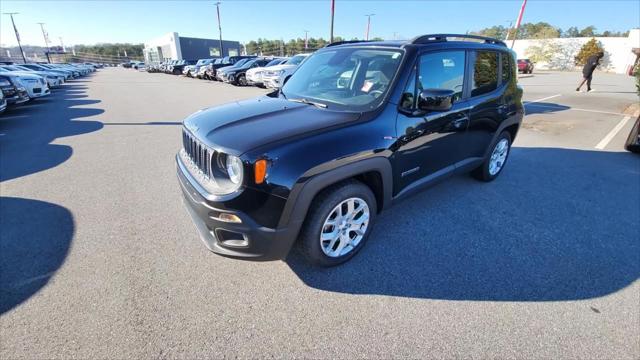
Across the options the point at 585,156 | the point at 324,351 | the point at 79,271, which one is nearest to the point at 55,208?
the point at 79,271

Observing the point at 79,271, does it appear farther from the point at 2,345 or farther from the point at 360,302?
the point at 360,302

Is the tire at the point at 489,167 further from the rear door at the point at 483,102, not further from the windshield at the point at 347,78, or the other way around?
the windshield at the point at 347,78

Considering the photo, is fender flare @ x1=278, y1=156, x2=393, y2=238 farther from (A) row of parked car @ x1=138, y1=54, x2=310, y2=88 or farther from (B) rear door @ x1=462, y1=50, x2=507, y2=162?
(A) row of parked car @ x1=138, y1=54, x2=310, y2=88

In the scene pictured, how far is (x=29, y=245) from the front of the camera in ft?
9.45

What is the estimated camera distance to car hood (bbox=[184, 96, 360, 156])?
6.89 feet

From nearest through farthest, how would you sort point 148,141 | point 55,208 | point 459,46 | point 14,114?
1. point 459,46
2. point 55,208
3. point 148,141
4. point 14,114

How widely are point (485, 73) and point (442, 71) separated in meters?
1.00

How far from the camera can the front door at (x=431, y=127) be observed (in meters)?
2.71

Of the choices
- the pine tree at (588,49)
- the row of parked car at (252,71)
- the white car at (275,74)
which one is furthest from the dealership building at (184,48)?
the pine tree at (588,49)

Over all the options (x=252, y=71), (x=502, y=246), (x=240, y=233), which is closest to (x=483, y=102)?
(x=502, y=246)

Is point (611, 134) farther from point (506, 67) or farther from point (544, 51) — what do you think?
point (544, 51)

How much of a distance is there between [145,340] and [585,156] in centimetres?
740

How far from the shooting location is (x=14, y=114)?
32.5 feet

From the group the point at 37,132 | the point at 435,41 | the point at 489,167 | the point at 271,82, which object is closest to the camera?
the point at 435,41
